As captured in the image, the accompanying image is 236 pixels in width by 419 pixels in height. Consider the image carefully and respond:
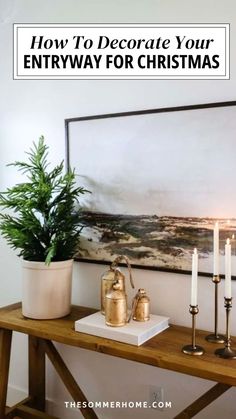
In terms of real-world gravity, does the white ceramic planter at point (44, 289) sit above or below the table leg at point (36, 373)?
above

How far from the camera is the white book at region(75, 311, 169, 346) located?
4.74 ft

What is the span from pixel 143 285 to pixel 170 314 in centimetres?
19

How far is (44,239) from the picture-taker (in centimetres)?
179

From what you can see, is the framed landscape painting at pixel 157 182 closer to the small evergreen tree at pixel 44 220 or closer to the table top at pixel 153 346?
the small evergreen tree at pixel 44 220

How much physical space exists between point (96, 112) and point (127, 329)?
1107mm

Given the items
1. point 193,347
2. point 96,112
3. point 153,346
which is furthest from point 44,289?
point 96,112

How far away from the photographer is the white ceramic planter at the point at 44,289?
1.70 meters

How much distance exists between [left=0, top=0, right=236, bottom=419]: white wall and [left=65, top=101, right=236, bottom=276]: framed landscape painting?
72 mm

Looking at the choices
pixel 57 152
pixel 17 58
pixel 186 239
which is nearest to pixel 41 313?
pixel 186 239

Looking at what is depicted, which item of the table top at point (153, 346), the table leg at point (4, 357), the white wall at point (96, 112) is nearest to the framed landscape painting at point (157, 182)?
the white wall at point (96, 112)

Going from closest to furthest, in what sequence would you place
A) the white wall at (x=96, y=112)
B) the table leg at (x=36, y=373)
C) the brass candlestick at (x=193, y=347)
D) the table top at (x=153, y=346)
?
the table top at (x=153, y=346) → the brass candlestick at (x=193, y=347) → the white wall at (x=96, y=112) → the table leg at (x=36, y=373)

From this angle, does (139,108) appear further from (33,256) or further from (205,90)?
(33,256)

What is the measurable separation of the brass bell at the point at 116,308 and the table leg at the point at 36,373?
26.7 inches

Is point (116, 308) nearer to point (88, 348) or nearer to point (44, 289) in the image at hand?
point (88, 348)
